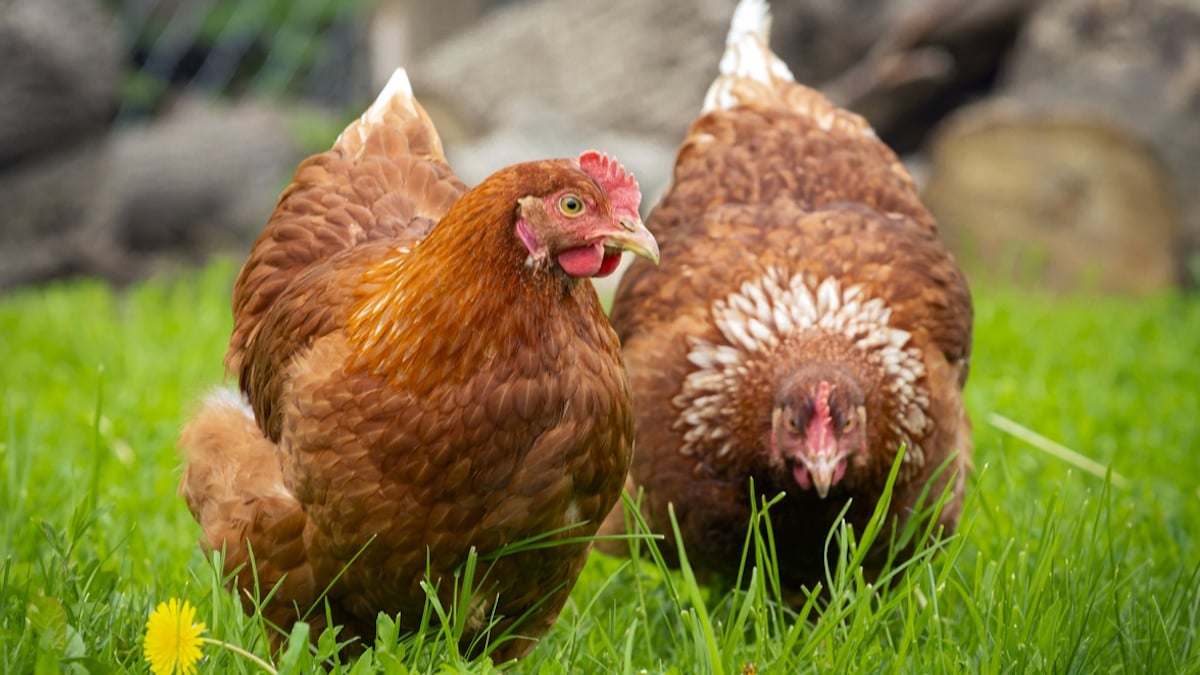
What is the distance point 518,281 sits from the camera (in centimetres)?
230

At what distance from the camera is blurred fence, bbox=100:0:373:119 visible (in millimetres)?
9492

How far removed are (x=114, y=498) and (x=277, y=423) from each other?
113cm

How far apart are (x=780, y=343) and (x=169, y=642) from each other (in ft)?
5.41

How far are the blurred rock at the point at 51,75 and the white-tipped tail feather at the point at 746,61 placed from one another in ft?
13.6

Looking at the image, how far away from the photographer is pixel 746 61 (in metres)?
4.10

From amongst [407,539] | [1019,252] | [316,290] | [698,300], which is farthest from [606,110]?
[407,539]

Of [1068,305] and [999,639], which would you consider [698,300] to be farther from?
[1068,305]

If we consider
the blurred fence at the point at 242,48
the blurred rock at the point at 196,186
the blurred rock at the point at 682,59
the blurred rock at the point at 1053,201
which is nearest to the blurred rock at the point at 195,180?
the blurred rock at the point at 196,186

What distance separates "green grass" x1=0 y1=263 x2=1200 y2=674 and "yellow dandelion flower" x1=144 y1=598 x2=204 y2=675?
0.13 metres

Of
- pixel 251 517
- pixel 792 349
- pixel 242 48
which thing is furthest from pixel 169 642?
pixel 242 48

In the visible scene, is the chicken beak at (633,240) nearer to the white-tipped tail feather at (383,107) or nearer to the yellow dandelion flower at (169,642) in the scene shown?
the yellow dandelion flower at (169,642)

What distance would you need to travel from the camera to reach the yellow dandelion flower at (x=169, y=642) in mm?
1972

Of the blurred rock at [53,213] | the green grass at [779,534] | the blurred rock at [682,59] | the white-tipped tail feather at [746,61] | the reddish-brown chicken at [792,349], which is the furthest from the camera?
the blurred rock at [682,59]

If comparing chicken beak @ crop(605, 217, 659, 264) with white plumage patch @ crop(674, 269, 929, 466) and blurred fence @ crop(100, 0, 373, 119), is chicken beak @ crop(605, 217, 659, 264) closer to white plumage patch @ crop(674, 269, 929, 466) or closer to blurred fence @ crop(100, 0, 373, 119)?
white plumage patch @ crop(674, 269, 929, 466)
